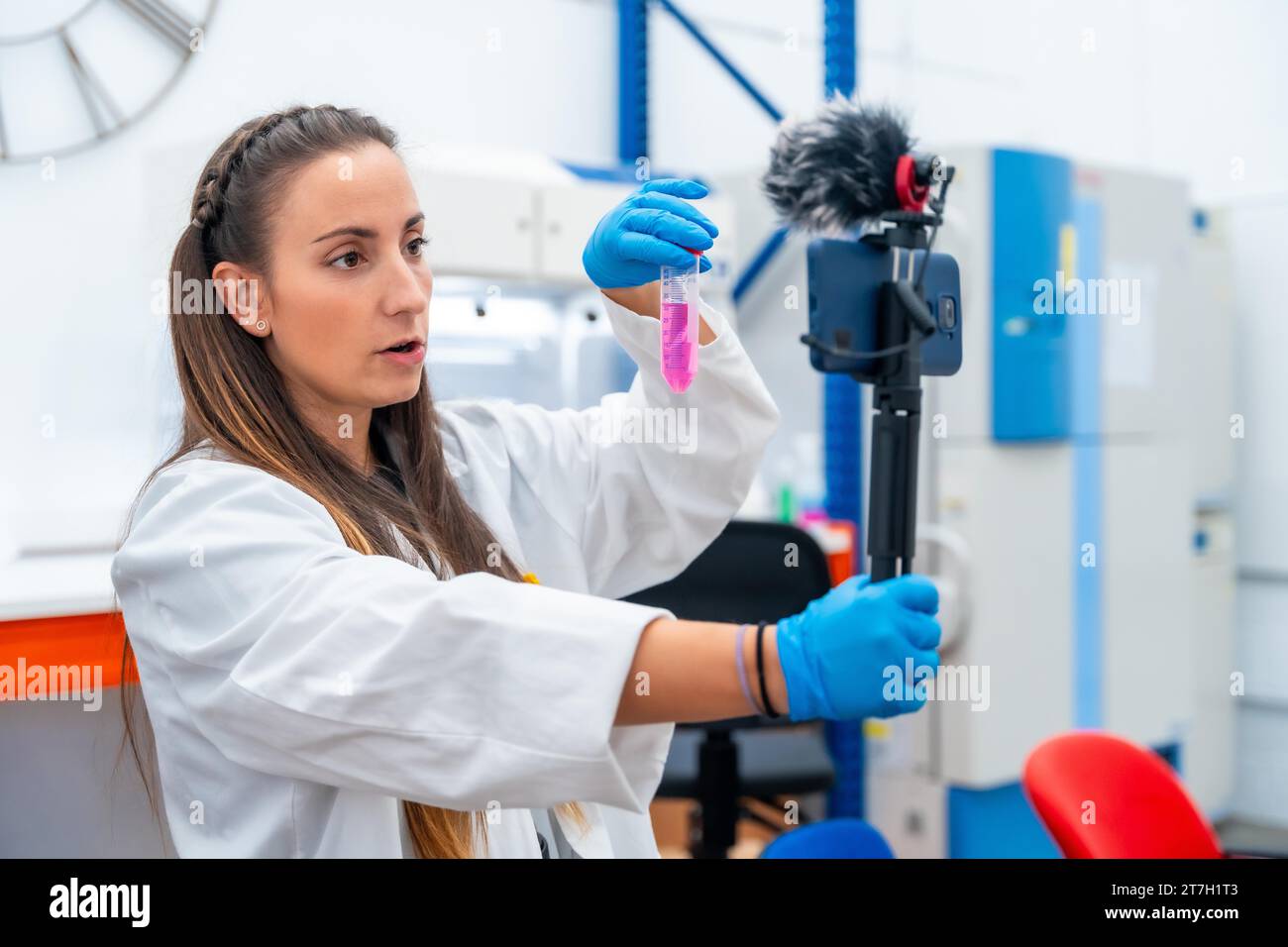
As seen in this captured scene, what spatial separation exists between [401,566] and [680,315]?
306 mm

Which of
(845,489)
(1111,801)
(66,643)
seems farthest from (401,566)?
(845,489)

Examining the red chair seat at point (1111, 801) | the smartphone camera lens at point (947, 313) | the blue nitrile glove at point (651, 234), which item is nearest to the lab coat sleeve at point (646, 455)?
the blue nitrile glove at point (651, 234)

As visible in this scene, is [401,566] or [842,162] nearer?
[401,566]

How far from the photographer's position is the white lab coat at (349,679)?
2.52ft

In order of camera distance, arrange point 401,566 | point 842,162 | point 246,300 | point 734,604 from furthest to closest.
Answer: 1. point 734,604
2. point 246,300
3. point 842,162
4. point 401,566

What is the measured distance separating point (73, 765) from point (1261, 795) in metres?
3.04

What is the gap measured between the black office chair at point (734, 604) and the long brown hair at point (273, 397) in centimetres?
103

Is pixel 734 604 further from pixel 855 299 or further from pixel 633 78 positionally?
pixel 633 78

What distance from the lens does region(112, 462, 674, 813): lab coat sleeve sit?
2.50 ft

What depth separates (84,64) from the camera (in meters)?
2.28

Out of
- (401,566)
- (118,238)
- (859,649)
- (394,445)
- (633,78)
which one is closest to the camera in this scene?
(859,649)

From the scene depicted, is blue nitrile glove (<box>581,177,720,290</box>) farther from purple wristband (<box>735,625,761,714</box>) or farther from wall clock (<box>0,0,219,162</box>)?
wall clock (<box>0,0,219,162</box>)

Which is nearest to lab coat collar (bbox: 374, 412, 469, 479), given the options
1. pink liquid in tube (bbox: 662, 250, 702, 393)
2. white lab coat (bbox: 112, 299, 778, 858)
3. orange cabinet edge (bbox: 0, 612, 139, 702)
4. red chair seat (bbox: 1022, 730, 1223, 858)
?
white lab coat (bbox: 112, 299, 778, 858)
